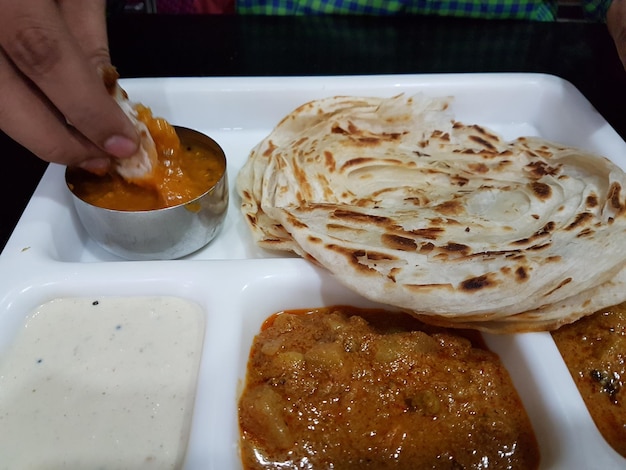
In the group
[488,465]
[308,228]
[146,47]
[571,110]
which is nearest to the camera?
[488,465]

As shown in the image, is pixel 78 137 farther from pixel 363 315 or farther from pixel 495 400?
pixel 495 400

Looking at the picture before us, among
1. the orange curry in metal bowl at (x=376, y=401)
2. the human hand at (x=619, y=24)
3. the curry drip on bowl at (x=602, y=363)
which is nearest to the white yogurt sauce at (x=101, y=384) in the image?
the orange curry in metal bowl at (x=376, y=401)

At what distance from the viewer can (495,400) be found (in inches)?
51.9

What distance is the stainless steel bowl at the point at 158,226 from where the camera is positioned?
1.54 metres

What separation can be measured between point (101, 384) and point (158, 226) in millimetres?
477

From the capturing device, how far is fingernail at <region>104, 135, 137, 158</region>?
1413mm

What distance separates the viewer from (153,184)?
160 cm

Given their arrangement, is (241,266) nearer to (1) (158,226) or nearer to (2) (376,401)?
(1) (158,226)

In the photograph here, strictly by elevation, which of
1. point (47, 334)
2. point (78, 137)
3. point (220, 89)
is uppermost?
point (78, 137)

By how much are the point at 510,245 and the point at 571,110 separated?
102cm

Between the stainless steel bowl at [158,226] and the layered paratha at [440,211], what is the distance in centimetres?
13

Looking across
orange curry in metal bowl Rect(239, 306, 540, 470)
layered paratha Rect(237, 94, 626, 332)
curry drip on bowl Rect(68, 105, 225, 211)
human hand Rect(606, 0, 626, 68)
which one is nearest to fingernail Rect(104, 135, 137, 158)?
curry drip on bowl Rect(68, 105, 225, 211)

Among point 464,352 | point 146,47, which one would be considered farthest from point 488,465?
point 146,47

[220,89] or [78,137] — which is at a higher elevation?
[78,137]
